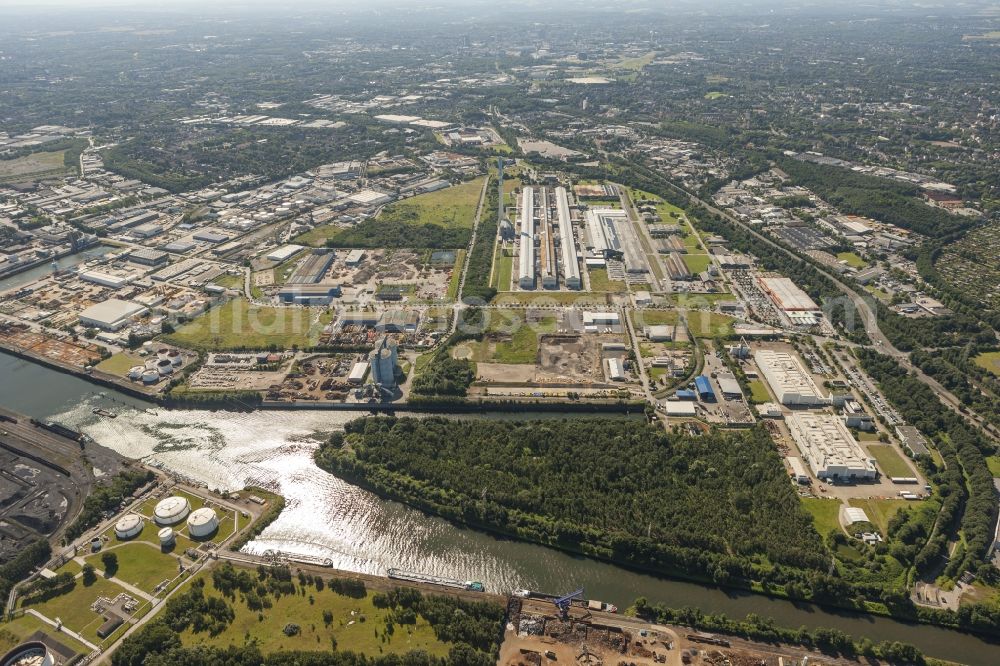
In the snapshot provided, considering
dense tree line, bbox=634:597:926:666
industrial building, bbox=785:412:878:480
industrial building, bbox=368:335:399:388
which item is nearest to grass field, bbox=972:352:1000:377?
industrial building, bbox=785:412:878:480

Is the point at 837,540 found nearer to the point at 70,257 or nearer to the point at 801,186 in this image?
the point at 801,186

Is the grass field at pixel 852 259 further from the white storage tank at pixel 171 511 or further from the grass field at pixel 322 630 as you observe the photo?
the white storage tank at pixel 171 511

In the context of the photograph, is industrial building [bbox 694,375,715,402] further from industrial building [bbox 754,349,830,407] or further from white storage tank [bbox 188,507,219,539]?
white storage tank [bbox 188,507,219,539]

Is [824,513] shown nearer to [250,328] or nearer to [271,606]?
[271,606]

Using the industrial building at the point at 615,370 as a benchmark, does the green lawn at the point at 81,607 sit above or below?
below

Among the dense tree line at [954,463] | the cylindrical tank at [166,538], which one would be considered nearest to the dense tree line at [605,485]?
the dense tree line at [954,463]
